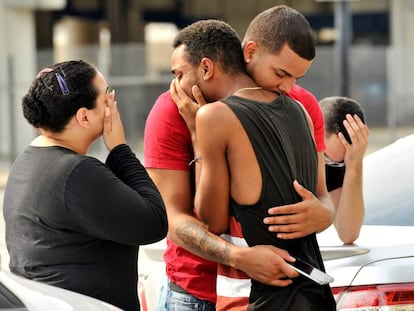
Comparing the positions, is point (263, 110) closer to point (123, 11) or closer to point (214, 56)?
point (214, 56)

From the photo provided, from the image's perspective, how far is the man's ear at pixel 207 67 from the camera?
305cm

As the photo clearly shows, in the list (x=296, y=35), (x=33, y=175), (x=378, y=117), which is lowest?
(x=378, y=117)

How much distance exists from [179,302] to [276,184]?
2.18 ft

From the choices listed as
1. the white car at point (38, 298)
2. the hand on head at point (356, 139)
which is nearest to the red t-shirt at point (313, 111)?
the hand on head at point (356, 139)

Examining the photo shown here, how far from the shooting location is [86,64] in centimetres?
308

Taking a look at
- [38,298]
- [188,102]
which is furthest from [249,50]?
[38,298]

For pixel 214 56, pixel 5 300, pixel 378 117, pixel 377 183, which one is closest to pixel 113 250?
pixel 5 300

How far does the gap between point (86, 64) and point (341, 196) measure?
1145mm

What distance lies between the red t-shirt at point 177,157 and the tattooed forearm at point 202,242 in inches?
7.1

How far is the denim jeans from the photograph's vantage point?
3240 mm

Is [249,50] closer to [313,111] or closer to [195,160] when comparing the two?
[195,160]

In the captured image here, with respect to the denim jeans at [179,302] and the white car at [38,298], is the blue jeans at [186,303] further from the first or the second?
the white car at [38,298]

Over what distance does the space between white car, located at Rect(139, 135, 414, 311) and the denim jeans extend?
16.3 inches

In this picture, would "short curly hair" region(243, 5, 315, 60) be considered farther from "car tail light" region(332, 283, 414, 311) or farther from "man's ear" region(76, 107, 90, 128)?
"car tail light" region(332, 283, 414, 311)
